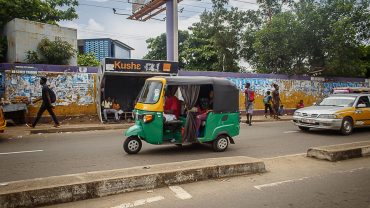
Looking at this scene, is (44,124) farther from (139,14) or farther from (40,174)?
(139,14)

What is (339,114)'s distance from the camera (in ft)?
40.2

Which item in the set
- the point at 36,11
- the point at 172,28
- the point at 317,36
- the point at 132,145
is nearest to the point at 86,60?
the point at 36,11

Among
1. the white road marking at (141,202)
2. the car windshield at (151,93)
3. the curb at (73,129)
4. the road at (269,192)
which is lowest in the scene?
the road at (269,192)

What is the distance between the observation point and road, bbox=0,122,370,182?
23.0 feet

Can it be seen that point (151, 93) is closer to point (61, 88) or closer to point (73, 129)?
Result: point (73, 129)

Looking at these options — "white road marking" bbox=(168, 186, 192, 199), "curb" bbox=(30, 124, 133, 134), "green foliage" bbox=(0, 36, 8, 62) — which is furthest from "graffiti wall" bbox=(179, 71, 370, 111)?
"white road marking" bbox=(168, 186, 192, 199)

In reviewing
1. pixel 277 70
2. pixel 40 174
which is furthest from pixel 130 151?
pixel 277 70

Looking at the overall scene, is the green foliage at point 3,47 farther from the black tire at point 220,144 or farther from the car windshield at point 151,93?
the black tire at point 220,144

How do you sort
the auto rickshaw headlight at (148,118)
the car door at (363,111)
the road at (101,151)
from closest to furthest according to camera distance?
the road at (101,151)
the auto rickshaw headlight at (148,118)
the car door at (363,111)

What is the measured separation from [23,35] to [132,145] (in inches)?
485

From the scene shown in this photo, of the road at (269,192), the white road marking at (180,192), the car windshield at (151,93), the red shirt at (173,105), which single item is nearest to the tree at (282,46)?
the red shirt at (173,105)

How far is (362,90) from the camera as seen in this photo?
51.3 ft

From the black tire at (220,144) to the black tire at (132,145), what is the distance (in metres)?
2.11

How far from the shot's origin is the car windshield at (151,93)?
8438mm
